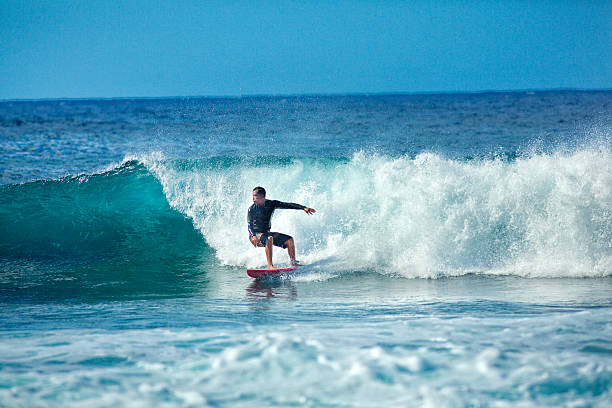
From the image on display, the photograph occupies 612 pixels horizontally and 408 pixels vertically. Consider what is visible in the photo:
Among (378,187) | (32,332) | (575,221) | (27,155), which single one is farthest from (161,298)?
(27,155)

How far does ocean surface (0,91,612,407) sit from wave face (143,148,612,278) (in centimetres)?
3

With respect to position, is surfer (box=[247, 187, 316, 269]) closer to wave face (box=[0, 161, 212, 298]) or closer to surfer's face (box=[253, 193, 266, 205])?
surfer's face (box=[253, 193, 266, 205])

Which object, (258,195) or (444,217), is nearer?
(258,195)

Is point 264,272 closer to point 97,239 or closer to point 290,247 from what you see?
point 290,247

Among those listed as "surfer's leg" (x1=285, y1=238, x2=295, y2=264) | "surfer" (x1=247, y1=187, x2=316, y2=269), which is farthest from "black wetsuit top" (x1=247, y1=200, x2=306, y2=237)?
"surfer's leg" (x1=285, y1=238, x2=295, y2=264)

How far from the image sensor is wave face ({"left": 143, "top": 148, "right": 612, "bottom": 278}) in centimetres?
873

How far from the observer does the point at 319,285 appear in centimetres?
802

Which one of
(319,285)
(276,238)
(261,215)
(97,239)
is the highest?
(261,215)

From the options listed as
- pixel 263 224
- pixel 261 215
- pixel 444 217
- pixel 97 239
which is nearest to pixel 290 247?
pixel 263 224

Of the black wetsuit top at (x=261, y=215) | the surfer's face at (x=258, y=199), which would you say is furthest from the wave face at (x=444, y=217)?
the surfer's face at (x=258, y=199)

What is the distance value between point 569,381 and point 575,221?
5.75 m

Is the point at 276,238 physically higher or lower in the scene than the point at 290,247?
higher

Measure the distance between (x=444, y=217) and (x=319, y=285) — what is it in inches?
108

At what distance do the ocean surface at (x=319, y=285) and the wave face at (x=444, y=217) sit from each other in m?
0.03
